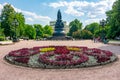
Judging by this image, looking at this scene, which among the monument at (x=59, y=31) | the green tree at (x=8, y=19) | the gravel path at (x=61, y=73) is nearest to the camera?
the gravel path at (x=61, y=73)

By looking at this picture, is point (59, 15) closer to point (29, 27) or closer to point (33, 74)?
point (29, 27)

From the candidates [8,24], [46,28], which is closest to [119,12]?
[8,24]

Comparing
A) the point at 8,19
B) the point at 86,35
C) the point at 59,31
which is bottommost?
the point at 86,35

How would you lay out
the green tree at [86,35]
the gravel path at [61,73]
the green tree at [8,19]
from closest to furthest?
→ the gravel path at [61,73], the green tree at [8,19], the green tree at [86,35]

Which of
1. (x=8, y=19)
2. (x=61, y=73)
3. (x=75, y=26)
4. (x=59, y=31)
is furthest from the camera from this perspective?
(x=75, y=26)

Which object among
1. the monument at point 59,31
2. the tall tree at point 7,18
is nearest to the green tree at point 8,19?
the tall tree at point 7,18

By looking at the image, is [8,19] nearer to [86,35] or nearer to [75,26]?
[86,35]

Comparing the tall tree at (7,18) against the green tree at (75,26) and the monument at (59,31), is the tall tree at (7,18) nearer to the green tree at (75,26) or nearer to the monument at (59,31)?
the monument at (59,31)

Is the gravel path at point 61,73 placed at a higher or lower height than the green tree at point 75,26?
lower

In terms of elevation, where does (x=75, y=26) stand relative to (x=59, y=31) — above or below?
above

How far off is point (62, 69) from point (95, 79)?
8.77 ft

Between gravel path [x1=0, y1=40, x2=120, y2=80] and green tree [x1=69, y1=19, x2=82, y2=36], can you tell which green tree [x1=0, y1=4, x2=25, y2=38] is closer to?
gravel path [x1=0, y1=40, x2=120, y2=80]

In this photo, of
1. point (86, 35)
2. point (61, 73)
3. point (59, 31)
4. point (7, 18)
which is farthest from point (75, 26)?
point (61, 73)

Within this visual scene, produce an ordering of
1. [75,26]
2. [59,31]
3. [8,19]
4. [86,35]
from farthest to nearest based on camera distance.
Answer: [75,26] → [86,35] → [59,31] → [8,19]
